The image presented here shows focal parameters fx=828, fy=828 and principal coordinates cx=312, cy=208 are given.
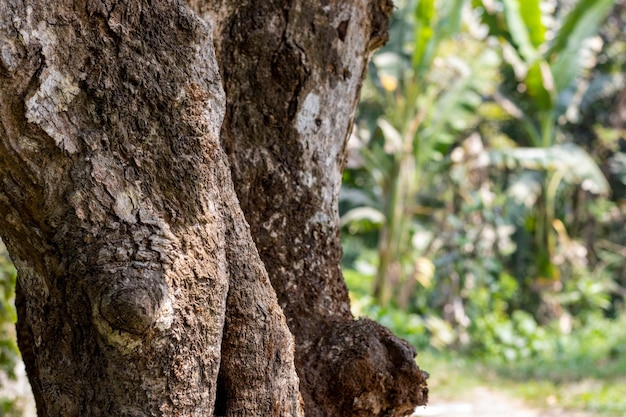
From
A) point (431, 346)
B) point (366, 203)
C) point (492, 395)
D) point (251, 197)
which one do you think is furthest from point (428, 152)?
point (251, 197)

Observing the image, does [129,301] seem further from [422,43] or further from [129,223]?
[422,43]

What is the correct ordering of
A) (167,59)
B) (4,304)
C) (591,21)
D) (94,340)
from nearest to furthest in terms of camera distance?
(94,340)
(167,59)
(4,304)
(591,21)

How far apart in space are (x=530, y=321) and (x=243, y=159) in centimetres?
970

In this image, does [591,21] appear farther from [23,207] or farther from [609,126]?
[23,207]

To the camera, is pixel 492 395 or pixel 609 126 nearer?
pixel 492 395

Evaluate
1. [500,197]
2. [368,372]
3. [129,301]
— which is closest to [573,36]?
[500,197]

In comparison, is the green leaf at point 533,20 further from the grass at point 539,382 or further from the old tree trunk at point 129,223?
the old tree trunk at point 129,223

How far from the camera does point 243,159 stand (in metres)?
2.30

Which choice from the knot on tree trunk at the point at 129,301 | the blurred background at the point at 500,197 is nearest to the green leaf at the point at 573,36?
the blurred background at the point at 500,197

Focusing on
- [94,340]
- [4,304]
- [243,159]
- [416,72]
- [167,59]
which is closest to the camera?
[94,340]

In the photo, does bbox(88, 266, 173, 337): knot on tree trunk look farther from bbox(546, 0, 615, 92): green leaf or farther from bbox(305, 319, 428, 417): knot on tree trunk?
bbox(546, 0, 615, 92): green leaf

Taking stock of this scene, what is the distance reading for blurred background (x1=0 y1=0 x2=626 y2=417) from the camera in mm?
9297

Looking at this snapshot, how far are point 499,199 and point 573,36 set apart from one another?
9.84 feet

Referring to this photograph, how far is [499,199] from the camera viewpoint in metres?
12.5
